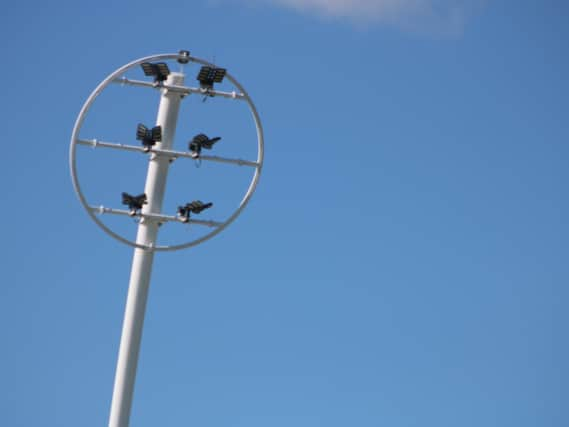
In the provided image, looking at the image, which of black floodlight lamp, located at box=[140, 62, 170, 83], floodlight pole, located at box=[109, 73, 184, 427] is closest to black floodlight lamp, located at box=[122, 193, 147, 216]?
floodlight pole, located at box=[109, 73, 184, 427]

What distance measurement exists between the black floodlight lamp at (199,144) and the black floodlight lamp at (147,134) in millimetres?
1325

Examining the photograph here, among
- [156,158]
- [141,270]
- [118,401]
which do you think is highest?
[156,158]

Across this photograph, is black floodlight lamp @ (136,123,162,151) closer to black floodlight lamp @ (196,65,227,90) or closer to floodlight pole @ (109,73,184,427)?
floodlight pole @ (109,73,184,427)

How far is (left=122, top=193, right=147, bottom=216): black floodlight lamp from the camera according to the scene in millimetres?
54031

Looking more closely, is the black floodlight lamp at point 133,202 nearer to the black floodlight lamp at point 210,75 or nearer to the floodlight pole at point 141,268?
the floodlight pole at point 141,268

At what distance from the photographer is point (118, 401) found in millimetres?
54375

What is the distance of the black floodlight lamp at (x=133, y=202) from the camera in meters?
54.0

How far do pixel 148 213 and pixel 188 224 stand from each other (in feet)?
5.10

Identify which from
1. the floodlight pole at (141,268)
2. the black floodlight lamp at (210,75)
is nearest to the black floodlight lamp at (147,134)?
the floodlight pole at (141,268)

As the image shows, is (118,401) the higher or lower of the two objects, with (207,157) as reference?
lower

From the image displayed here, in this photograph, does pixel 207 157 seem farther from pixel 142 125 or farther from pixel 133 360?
pixel 133 360

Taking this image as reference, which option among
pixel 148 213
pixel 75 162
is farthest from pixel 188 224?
pixel 75 162

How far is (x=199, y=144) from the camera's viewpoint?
178 ft

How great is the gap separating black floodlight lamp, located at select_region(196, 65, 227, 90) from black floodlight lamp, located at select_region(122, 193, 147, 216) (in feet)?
15.9
